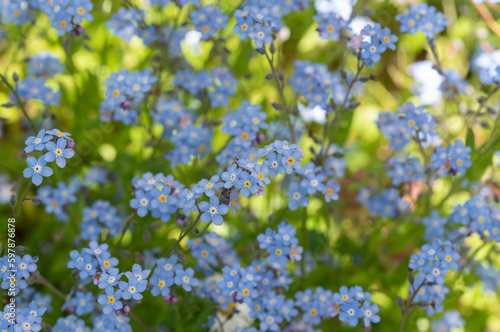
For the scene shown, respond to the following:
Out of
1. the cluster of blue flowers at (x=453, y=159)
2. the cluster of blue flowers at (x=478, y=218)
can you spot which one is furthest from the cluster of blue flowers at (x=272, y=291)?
the cluster of blue flowers at (x=453, y=159)

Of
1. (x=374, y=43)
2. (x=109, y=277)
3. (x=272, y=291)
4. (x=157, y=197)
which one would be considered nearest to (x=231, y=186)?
(x=157, y=197)

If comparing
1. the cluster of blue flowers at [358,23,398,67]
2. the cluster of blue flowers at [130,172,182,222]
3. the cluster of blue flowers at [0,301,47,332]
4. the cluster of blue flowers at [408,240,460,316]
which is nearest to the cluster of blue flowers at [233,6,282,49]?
the cluster of blue flowers at [358,23,398,67]

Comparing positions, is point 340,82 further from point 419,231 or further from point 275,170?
point 275,170

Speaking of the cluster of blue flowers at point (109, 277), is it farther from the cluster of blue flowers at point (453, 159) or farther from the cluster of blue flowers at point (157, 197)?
the cluster of blue flowers at point (453, 159)

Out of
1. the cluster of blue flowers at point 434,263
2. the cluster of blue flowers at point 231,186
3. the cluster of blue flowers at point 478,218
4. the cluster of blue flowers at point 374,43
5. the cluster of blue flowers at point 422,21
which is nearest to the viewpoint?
the cluster of blue flowers at point 231,186

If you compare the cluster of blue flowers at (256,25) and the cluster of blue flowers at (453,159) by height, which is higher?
the cluster of blue flowers at (256,25)

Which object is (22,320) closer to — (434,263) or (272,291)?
(272,291)

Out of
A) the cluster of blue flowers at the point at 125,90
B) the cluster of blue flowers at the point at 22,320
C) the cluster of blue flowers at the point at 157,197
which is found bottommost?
the cluster of blue flowers at the point at 22,320
